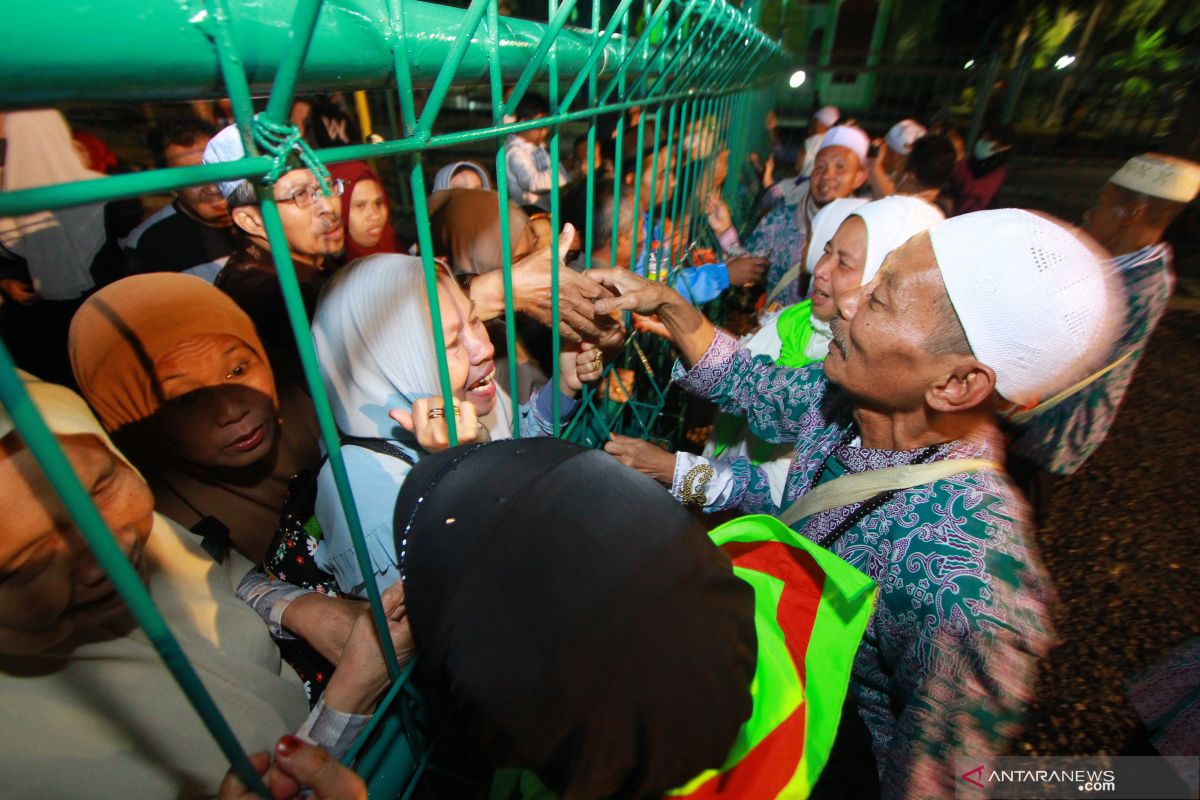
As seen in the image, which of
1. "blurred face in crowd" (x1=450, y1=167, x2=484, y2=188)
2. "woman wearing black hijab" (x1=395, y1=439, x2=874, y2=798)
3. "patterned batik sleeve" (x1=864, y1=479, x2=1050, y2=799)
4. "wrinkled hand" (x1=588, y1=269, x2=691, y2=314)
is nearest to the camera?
"woman wearing black hijab" (x1=395, y1=439, x2=874, y2=798)

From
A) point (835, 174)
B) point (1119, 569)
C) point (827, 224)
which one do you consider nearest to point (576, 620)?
point (827, 224)

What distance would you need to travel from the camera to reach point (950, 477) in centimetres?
127

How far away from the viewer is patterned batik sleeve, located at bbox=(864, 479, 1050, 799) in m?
1.07

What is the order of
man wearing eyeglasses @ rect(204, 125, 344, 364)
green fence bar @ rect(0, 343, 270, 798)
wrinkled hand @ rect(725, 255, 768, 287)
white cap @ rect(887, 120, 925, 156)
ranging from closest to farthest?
green fence bar @ rect(0, 343, 270, 798) → man wearing eyeglasses @ rect(204, 125, 344, 364) → wrinkled hand @ rect(725, 255, 768, 287) → white cap @ rect(887, 120, 925, 156)

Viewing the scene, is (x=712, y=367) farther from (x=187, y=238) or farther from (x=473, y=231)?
(x=187, y=238)

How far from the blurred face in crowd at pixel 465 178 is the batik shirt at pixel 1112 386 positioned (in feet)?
11.0

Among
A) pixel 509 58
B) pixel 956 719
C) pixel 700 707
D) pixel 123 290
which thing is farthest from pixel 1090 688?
pixel 123 290

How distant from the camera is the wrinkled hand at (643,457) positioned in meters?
1.95

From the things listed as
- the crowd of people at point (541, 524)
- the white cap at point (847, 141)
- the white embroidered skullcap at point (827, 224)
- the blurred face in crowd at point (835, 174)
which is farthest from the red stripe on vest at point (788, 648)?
the white cap at point (847, 141)

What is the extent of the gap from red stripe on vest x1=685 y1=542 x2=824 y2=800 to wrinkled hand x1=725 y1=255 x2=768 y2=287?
10.7ft

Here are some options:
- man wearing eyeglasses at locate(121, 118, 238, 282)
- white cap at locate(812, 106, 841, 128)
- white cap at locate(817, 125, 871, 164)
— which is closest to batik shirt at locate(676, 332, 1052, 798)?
man wearing eyeglasses at locate(121, 118, 238, 282)

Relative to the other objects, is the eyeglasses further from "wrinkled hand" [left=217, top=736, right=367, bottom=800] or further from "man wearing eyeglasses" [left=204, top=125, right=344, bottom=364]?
"wrinkled hand" [left=217, top=736, right=367, bottom=800]

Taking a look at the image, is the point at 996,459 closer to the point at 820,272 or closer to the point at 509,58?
the point at 820,272

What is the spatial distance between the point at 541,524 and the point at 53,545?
2.66 feet
